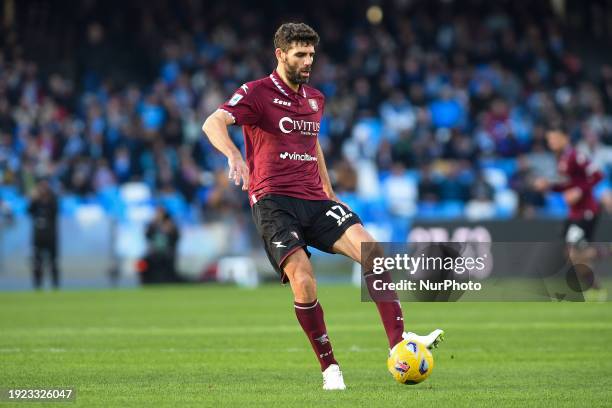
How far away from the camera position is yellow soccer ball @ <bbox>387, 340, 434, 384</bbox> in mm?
7758

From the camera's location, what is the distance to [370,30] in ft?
108

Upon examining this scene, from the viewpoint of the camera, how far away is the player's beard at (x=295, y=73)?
823 centimetres

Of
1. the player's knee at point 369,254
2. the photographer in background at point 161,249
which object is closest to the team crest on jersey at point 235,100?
the player's knee at point 369,254

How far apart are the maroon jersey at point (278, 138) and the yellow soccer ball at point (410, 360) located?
128 cm

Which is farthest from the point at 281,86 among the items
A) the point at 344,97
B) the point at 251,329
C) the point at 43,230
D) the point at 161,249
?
the point at 344,97

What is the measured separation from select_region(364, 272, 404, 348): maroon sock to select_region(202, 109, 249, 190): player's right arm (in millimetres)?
1081

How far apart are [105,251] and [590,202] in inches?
415

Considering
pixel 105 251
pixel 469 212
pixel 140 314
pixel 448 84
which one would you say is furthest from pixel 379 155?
pixel 140 314

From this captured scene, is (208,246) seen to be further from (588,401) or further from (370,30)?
(588,401)

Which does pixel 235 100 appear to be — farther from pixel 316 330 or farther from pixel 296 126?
pixel 316 330

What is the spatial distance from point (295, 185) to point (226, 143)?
2.40 feet

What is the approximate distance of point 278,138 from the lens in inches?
328

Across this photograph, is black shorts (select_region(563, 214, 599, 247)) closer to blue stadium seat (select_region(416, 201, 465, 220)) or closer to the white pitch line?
the white pitch line

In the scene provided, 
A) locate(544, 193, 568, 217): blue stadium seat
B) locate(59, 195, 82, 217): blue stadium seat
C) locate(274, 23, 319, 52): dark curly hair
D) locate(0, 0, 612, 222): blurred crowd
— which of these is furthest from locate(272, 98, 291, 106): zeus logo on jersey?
locate(544, 193, 568, 217): blue stadium seat
